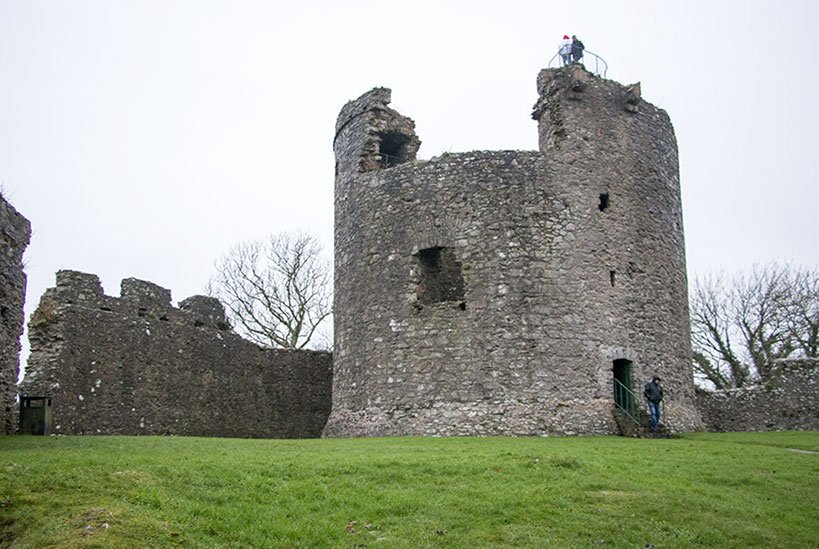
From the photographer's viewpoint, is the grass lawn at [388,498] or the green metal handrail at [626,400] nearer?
the grass lawn at [388,498]

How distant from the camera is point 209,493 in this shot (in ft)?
29.2

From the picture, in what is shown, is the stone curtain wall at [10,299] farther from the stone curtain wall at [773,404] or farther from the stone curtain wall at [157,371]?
the stone curtain wall at [773,404]

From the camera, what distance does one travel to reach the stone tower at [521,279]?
17984 millimetres

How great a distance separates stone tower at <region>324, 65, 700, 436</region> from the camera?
59.0 ft

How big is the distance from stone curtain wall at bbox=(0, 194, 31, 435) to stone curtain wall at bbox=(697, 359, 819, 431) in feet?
57.3

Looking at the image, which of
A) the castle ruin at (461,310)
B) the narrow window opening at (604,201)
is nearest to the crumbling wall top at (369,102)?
the castle ruin at (461,310)

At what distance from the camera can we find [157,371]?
60.2 ft

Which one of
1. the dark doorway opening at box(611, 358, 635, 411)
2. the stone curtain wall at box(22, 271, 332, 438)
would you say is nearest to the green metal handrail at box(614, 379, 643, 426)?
the dark doorway opening at box(611, 358, 635, 411)

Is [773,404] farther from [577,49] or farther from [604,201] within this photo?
[577,49]

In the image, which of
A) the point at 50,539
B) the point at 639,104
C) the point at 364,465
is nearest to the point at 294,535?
the point at 50,539

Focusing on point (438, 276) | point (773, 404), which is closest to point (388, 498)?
point (438, 276)

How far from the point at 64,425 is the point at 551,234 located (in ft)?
36.4

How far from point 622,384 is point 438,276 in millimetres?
5013

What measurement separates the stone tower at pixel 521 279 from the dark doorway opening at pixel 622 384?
0.15ft
